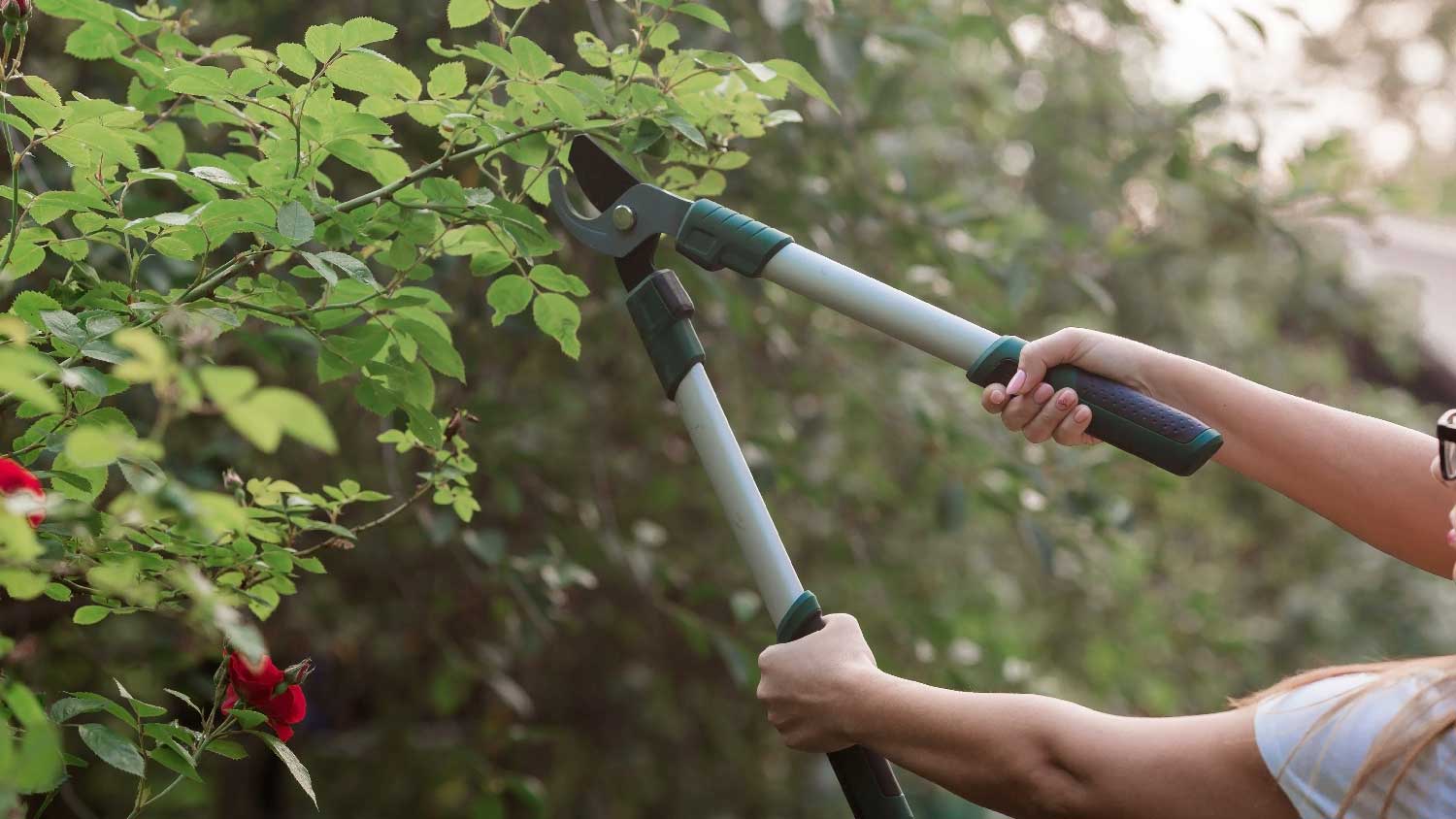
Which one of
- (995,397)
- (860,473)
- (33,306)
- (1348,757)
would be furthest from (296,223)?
(860,473)

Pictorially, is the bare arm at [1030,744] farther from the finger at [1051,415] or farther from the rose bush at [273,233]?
the rose bush at [273,233]

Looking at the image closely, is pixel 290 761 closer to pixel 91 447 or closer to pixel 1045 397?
pixel 91 447

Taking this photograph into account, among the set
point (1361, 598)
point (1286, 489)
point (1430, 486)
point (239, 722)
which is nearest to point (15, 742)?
point (239, 722)

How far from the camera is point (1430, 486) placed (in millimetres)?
1405

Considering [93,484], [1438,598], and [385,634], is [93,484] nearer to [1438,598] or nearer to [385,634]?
[385,634]

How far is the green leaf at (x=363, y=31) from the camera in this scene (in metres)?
1.14

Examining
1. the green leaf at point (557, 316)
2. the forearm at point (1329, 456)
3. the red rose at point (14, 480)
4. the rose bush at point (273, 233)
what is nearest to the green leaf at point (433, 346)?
the rose bush at point (273, 233)

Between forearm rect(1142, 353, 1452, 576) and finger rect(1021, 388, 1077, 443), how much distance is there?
17cm

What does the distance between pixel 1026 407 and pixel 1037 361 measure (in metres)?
0.05

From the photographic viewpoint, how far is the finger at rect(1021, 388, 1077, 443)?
1.35 m

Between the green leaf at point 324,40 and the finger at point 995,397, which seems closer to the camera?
the green leaf at point 324,40

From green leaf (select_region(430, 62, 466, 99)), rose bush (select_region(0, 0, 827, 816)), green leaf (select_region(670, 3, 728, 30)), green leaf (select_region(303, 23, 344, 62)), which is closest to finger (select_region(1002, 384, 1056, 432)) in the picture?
rose bush (select_region(0, 0, 827, 816))

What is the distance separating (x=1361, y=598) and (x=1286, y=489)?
517 centimetres

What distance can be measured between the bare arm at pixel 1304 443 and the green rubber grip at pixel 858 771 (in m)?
0.31
